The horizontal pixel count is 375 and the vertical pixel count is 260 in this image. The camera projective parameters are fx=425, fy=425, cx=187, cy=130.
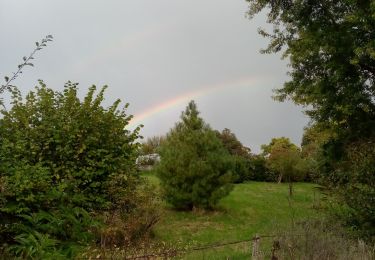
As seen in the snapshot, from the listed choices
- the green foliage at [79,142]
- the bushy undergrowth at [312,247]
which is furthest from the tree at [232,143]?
the bushy undergrowth at [312,247]

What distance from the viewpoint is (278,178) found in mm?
41250

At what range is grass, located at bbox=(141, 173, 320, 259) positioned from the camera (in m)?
14.1

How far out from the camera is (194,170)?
2075 centimetres

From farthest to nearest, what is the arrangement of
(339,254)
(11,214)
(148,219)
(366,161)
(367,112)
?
(367,112)
(148,219)
(366,161)
(339,254)
(11,214)

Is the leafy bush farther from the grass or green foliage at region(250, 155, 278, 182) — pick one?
green foliage at region(250, 155, 278, 182)

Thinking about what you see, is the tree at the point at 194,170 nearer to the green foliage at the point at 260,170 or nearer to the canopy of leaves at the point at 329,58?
the canopy of leaves at the point at 329,58

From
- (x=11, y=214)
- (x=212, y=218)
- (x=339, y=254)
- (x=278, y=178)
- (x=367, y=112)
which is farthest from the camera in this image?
(x=278, y=178)

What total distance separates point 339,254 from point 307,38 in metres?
11.2

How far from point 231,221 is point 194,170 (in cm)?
309

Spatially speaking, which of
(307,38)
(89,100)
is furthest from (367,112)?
(89,100)

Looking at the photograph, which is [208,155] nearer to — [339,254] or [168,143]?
[168,143]

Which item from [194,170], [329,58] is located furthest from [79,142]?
[329,58]

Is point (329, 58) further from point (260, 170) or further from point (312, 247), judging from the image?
point (260, 170)

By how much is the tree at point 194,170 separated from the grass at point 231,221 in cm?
80
